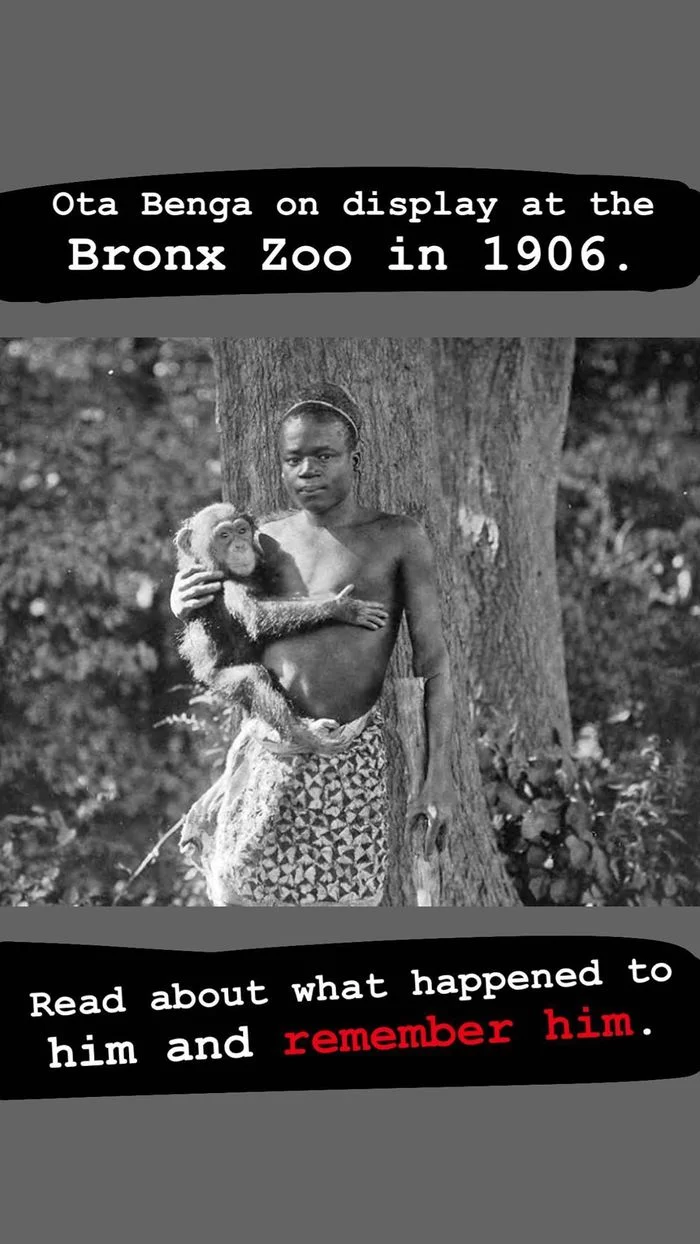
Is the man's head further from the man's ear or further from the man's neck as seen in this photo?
the man's ear

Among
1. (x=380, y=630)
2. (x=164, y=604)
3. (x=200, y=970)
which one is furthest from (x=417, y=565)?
(x=200, y=970)

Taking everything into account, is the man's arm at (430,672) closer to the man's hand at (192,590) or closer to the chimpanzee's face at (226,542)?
the chimpanzee's face at (226,542)

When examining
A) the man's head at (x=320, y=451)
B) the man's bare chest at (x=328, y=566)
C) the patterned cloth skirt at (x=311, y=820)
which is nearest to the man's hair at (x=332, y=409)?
the man's head at (x=320, y=451)

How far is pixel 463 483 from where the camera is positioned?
6047mm

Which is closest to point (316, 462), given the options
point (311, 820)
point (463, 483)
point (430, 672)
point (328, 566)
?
point (328, 566)

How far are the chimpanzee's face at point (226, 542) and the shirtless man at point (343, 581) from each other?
45 mm

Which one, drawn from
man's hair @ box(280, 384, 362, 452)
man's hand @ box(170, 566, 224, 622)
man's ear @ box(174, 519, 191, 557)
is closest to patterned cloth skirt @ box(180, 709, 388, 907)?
man's hand @ box(170, 566, 224, 622)

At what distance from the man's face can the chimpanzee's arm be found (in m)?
0.27

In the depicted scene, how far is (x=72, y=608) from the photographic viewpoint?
609 cm

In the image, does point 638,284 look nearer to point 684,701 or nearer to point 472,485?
point 472,485

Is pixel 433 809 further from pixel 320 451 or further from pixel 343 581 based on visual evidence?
pixel 320 451

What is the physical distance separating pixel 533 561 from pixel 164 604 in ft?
→ 3.55

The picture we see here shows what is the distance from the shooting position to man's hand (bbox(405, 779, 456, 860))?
5996 mm

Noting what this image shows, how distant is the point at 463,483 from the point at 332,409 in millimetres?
440
